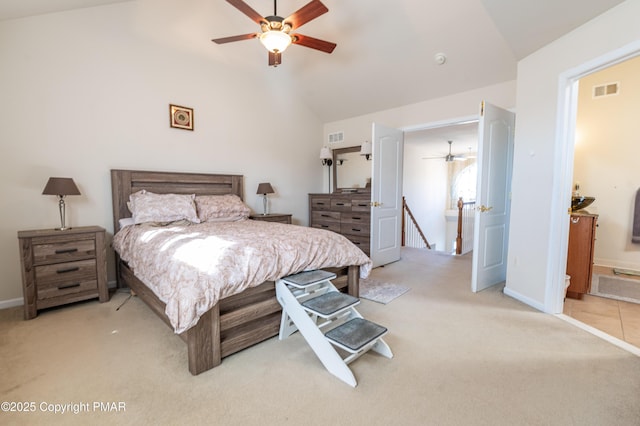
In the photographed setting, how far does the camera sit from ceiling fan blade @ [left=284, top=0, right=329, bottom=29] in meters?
2.19

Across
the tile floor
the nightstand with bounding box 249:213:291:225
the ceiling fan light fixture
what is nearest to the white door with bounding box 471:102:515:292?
the tile floor

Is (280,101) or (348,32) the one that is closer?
(348,32)

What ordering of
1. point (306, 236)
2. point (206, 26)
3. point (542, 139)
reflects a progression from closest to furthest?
point (306, 236) → point (542, 139) → point (206, 26)

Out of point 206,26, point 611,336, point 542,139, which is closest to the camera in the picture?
point 611,336

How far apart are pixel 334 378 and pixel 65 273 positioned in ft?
8.87

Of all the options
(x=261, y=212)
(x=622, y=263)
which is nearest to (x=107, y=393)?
(x=261, y=212)

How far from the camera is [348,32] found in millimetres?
3607

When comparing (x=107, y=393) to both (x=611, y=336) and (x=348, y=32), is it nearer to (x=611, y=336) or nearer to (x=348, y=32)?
(x=611, y=336)

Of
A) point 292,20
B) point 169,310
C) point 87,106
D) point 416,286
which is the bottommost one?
point 416,286

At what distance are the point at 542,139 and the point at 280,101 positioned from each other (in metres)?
3.74

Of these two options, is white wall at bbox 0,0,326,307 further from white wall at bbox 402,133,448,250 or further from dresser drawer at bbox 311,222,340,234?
white wall at bbox 402,133,448,250

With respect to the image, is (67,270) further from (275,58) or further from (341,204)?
(341,204)

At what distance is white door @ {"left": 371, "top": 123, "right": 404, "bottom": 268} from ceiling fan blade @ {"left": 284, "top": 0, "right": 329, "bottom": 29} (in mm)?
1919

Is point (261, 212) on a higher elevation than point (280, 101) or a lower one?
lower
